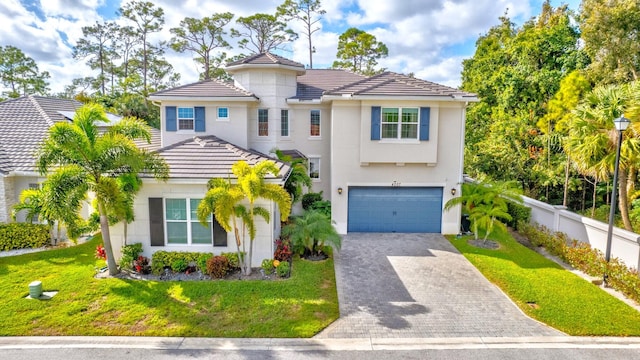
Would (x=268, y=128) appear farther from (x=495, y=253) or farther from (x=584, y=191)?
(x=584, y=191)

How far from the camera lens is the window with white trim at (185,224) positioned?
1276 cm

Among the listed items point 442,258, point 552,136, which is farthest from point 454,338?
point 552,136

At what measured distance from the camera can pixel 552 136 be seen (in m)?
22.6

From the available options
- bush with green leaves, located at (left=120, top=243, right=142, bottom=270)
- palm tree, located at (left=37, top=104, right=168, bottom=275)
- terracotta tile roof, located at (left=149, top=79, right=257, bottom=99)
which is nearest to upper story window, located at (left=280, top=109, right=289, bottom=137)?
terracotta tile roof, located at (left=149, top=79, right=257, bottom=99)

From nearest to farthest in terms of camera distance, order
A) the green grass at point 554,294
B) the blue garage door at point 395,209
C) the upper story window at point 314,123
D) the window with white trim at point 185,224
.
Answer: the green grass at point 554,294 → the window with white trim at point 185,224 → the blue garage door at point 395,209 → the upper story window at point 314,123

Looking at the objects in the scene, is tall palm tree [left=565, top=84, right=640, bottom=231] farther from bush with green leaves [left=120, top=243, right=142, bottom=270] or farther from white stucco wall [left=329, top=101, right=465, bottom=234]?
bush with green leaves [left=120, top=243, right=142, bottom=270]

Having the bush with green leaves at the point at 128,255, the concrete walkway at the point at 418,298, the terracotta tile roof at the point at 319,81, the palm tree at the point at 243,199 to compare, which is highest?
the terracotta tile roof at the point at 319,81

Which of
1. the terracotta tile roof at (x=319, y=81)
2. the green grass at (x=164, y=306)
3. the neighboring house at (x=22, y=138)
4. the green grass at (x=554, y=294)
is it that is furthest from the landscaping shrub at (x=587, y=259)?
the neighboring house at (x=22, y=138)

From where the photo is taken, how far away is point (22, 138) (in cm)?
1789

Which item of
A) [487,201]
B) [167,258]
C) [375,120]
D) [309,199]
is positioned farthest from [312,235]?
[487,201]

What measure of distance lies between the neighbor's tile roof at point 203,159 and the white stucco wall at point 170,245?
46 cm

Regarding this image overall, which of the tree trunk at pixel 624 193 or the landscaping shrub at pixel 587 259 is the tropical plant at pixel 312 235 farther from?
the tree trunk at pixel 624 193

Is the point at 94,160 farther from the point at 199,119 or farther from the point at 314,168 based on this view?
the point at 314,168

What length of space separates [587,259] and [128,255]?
1567 centimetres
